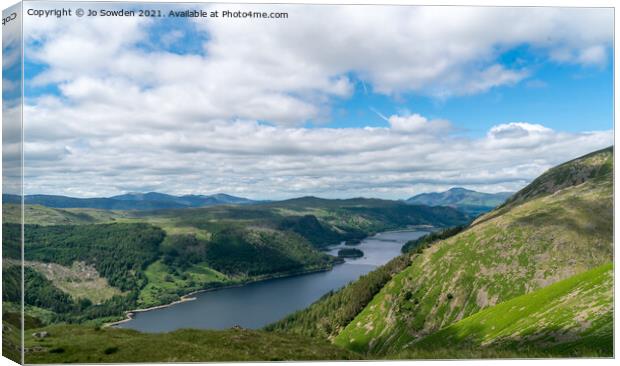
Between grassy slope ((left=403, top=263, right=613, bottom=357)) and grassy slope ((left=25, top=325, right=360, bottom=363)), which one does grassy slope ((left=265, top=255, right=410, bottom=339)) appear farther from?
grassy slope ((left=25, top=325, right=360, bottom=363))

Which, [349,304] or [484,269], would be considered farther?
[349,304]

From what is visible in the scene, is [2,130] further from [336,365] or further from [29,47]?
[336,365]

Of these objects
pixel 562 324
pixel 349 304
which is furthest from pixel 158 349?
pixel 349 304

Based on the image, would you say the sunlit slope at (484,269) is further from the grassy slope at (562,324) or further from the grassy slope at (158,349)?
the grassy slope at (158,349)

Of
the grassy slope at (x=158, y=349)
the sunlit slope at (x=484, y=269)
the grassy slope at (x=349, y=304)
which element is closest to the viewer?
the grassy slope at (x=158, y=349)

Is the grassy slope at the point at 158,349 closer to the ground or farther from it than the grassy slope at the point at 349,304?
farther from it

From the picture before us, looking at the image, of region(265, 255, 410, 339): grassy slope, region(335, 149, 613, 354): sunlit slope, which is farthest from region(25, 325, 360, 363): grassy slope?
region(265, 255, 410, 339): grassy slope

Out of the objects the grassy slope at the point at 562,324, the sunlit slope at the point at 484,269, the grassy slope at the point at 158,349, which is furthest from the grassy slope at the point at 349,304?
the grassy slope at the point at 158,349

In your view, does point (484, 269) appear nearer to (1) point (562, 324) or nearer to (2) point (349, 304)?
(2) point (349, 304)
